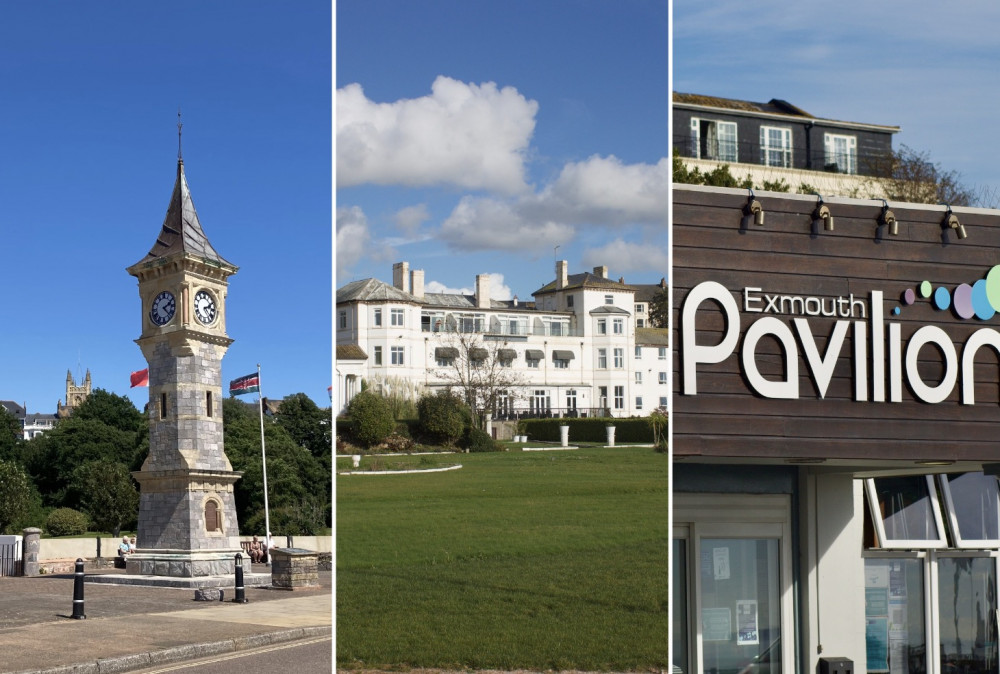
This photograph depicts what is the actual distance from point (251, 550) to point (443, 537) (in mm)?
28630

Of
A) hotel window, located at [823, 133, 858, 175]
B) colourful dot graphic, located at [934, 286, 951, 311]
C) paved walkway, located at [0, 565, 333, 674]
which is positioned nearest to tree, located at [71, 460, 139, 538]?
paved walkway, located at [0, 565, 333, 674]

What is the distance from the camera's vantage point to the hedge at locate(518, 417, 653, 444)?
7582mm

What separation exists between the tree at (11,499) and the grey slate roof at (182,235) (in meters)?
22.6

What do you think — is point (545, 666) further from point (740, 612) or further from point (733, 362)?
point (740, 612)

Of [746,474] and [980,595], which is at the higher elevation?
[746,474]

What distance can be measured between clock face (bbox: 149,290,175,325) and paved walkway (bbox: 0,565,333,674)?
30.3 feet

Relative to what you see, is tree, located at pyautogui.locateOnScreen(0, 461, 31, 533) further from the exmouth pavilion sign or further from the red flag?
the exmouth pavilion sign

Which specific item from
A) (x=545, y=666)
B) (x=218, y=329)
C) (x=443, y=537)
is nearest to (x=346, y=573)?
(x=443, y=537)

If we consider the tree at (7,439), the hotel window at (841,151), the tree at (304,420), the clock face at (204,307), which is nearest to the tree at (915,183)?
the hotel window at (841,151)

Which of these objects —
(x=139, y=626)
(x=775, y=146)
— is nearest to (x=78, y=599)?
(x=139, y=626)

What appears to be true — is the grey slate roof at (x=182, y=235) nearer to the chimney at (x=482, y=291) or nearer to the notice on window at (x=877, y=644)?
the notice on window at (x=877, y=644)

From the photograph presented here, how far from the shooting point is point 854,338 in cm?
834

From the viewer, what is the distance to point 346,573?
7.14 metres

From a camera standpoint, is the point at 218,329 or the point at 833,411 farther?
the point at 218,329
